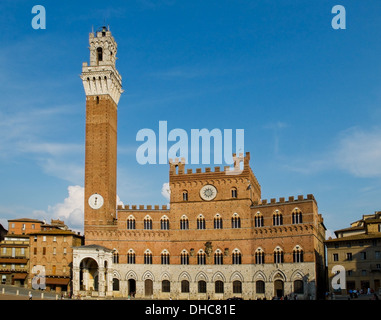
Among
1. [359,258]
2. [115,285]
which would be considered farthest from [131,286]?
[359,258]

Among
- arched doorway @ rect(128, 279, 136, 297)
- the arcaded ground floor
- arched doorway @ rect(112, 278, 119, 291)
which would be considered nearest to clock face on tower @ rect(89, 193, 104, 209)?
the arcaded ground floor

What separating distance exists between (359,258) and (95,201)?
3903 cm

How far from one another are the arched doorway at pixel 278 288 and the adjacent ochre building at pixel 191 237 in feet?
0.44

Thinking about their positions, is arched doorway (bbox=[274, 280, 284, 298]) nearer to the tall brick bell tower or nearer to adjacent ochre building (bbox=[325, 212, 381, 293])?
adjacent ochre building (bbox=[325, 212, 381, 293])

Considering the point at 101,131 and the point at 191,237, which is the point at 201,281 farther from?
the point at 101,131

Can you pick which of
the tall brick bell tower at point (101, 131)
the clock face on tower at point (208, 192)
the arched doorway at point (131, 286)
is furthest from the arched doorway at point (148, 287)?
the clock face on tower at point (208, 192)

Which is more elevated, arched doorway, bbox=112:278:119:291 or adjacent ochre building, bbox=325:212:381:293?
adjacent ochre building, bbox=325:212:381:293

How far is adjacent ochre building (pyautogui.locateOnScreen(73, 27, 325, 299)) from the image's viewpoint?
6694 centimetres

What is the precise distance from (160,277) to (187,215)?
31.8 ft

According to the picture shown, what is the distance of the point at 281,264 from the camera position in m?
66.8

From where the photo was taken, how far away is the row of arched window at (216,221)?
67.0 m

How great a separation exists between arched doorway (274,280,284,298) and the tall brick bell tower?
25585 mm

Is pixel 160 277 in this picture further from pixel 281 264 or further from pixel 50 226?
pixel 50 226
